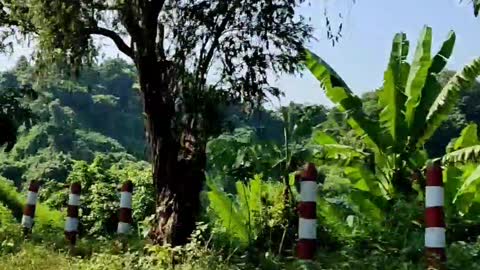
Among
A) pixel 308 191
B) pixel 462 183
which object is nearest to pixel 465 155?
pixel 462 183

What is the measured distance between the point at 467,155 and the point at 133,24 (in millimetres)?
4361

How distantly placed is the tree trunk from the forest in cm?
1

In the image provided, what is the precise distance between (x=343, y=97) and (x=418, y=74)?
40.0 inches

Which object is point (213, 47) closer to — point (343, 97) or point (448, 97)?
point (343, 97)

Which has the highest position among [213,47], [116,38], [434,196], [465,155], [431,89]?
[116,38]

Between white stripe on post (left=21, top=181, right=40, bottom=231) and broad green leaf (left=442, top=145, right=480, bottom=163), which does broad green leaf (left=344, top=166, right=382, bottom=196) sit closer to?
broad green leaf (left=442, top=145, right=480, bottom=163)

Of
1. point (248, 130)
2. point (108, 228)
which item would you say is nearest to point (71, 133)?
point (108, 228)

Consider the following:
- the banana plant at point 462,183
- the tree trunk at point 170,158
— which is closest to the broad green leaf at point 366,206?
the banana plant at point 462,183

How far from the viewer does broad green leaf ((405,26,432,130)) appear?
927 cm

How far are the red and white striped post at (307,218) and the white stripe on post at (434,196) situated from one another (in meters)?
0.83

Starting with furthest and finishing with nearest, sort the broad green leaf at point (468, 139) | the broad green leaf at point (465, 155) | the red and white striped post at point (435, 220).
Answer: the broad green leaf at point (468, 139), the broad green leaf at point (465, 155), the red and white striped post at point (435, 220)

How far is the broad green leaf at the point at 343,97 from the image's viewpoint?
30.7 ft

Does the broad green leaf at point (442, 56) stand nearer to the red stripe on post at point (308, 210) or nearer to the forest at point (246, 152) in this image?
the forest at point (246, 152)

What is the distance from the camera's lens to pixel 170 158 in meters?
7.50
